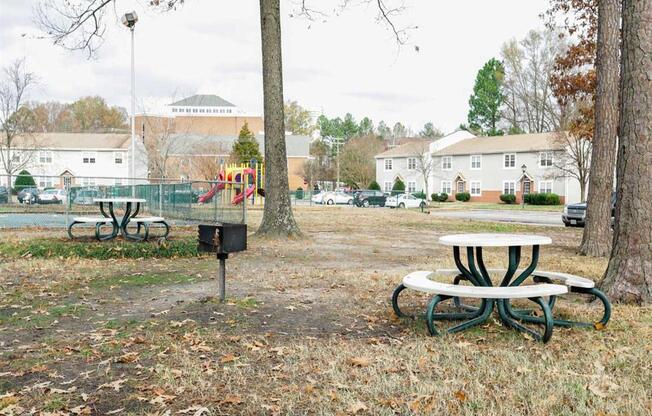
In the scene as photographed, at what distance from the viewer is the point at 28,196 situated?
20391 millimetres

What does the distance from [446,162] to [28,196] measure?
49.3m

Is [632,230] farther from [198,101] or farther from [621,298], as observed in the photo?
[198,101]

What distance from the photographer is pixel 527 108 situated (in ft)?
238

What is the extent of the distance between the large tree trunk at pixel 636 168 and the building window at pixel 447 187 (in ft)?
187

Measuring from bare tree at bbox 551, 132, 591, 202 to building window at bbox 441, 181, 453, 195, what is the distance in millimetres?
14236

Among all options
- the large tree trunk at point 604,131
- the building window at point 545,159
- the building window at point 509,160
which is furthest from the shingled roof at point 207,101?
the large tree trunk at point 604,131

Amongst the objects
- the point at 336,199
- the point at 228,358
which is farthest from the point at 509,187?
the point at 228,358

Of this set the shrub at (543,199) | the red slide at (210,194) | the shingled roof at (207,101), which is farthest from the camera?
the shingled roof at (207,101)

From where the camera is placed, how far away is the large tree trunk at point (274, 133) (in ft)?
46.1

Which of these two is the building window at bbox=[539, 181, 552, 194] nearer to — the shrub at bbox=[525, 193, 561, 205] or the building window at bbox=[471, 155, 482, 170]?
the shrub at bbox=[525, 193, 561, 205]

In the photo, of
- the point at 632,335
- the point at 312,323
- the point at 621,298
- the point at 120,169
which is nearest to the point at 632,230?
the point at 621,298

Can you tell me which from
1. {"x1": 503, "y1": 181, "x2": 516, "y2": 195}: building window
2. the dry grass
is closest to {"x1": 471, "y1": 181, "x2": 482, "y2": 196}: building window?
{"x1": 503, "y1": 181, "x2": 516, "y2": 195}: building window

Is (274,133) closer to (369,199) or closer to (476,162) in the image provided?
(369,199)

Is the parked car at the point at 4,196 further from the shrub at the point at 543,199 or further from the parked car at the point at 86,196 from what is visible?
the shrub at the point at 543,199
